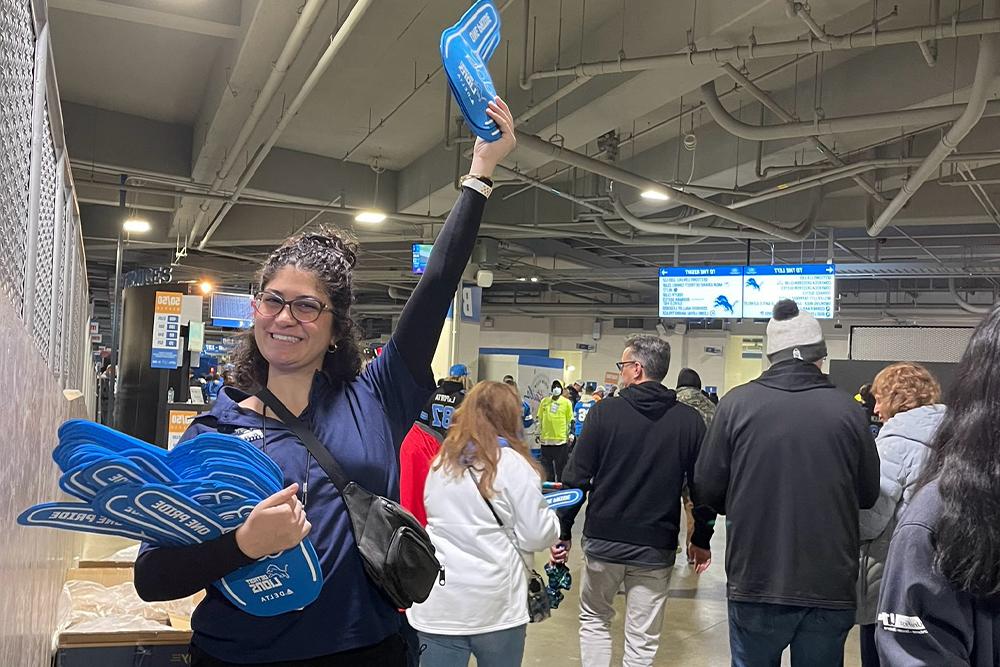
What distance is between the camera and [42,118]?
1.58m

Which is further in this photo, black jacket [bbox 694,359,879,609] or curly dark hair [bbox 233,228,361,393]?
black jacket [bbox 694,359,879,609]

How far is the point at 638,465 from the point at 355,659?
2.70 metres

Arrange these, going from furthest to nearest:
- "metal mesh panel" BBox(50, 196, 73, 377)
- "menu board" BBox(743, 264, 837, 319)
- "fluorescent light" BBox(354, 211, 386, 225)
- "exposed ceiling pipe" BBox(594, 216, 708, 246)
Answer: "exposed ceiling pipe" BBox(594, 216, 708, 246), "menu board" BBox(743, 264, 837, 319), "fluorescent light" BBox(354, 211, 386, 225), "metal mesh panel" BBox(50, 196, 73, 377)

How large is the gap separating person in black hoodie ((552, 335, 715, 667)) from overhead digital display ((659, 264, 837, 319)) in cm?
717

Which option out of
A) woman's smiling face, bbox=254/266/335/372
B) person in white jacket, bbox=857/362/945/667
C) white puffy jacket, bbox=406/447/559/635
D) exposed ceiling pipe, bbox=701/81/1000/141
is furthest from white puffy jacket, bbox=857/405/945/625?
exposed ceiling pipe, bbox=701/81/1000/141

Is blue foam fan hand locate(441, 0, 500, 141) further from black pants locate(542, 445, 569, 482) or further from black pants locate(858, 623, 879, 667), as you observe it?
black pants locate(542, 445, 569, 482)

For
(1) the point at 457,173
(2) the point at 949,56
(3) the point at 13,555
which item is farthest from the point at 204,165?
(3) the point at 13,555

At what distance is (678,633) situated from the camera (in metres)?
5.73

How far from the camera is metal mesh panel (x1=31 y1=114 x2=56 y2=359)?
164cm

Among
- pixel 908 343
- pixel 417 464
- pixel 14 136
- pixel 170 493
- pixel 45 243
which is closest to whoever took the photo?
pixel 170 493

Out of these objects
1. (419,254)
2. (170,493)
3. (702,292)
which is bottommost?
(170,493)

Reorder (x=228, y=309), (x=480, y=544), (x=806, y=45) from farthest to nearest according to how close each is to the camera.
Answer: (x=228, y=309), (x=806, y=45), (x=480, y=544)

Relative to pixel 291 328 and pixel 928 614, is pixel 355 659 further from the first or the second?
pixel 928 614

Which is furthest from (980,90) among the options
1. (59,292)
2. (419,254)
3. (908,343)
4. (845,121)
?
(419,254)
